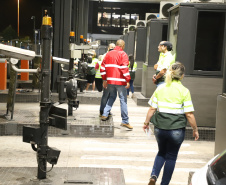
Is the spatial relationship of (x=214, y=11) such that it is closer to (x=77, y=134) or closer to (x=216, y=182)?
(x=77, y=134)

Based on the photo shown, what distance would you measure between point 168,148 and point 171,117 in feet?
1.43

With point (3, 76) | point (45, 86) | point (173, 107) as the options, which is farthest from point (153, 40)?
point (45, 86)

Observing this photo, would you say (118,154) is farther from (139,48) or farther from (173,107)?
(139,48)

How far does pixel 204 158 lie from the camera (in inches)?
306

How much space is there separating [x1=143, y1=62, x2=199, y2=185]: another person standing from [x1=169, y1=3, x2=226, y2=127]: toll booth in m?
3.95

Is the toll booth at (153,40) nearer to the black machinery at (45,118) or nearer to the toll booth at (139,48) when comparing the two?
the toll booth at (139,48)

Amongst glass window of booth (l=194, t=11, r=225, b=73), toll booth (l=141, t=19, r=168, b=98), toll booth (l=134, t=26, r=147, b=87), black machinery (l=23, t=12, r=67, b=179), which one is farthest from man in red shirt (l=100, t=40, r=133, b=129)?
toll booth (l=134, t=26, r=147, b=87)

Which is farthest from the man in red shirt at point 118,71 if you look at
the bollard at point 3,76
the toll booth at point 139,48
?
the toll booth at point 139,48

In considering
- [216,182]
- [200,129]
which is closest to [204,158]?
[200,129]

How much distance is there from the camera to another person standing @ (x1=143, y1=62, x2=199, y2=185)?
5449 mm

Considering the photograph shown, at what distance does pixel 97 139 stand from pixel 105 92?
5.31 feet

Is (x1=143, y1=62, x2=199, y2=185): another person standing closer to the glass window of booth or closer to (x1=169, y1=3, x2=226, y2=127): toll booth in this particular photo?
(x1=169, y1=3, x2=226, y2=127): toll booth

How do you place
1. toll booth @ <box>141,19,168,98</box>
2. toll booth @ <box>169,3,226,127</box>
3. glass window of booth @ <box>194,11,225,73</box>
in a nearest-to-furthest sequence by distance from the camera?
toll booth @ <box>169,3,226,127</box>, glass window of booth @ <box>194,11,225,73</box>, toll booth @ <box>141,19,168,98</box>

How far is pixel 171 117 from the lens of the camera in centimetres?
545
